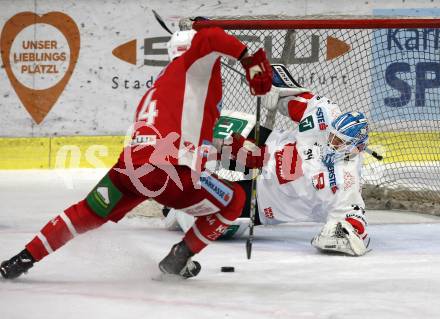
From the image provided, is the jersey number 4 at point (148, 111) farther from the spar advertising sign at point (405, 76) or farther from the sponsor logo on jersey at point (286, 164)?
the spar advertising sign at point (405, 76)

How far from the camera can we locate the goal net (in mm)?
6023

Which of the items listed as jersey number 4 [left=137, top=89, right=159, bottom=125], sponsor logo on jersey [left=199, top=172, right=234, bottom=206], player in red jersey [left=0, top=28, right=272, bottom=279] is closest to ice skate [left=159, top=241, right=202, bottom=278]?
player in red jersey [left=0, top=28, right=272, bottom=279]

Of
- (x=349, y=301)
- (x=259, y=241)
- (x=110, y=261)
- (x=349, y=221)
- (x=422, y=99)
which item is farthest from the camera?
(x=422, y=99)

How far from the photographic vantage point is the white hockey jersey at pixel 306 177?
15.8 ft

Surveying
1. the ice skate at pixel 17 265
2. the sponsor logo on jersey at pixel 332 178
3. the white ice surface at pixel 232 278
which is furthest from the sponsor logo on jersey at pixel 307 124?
the ice skate at pixel 17 265

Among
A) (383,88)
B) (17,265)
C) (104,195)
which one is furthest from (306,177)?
(383,88)

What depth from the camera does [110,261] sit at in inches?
169

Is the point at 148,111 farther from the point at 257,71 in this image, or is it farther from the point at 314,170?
Result: the point at 314,170

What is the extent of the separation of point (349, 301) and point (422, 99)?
9.90 feet

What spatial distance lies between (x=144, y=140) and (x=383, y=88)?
3.11 m

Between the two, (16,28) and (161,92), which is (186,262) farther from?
(16,28)

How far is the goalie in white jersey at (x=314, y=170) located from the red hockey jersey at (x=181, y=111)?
86 centimetres

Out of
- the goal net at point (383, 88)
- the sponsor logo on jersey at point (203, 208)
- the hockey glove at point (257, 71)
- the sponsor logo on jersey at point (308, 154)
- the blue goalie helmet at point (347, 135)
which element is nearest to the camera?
the hockey glove at point (257, 71)

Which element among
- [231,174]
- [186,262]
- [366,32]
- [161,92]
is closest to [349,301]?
[186,262]
